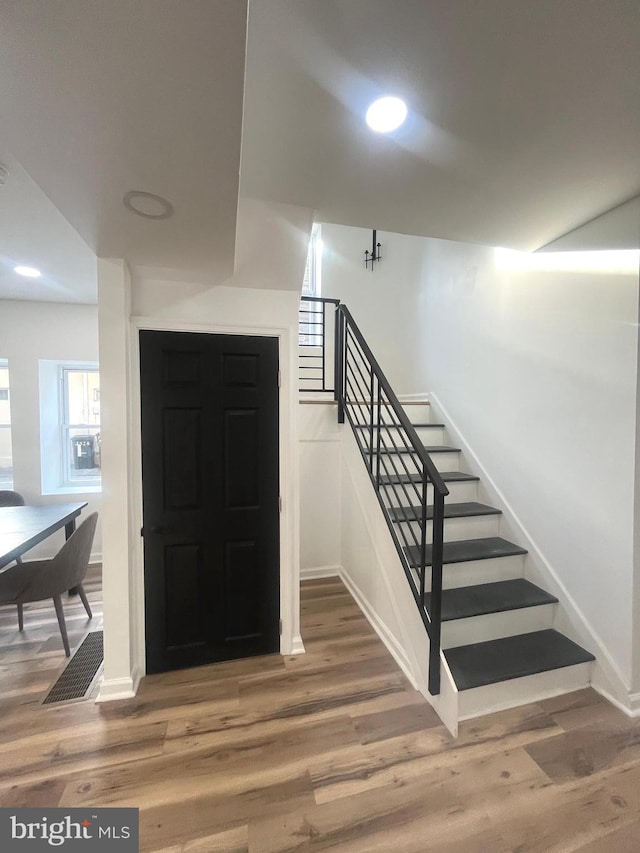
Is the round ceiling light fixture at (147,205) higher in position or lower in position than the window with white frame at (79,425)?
higher

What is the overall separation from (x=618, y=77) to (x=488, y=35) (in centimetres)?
48

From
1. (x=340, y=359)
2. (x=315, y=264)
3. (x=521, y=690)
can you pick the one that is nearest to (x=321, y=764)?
(x=521, y=690)

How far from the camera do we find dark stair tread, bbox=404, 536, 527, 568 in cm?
223

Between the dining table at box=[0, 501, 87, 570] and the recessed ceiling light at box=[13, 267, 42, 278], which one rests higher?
the recessed ceiling light at box=[13, 267, 42, 278]

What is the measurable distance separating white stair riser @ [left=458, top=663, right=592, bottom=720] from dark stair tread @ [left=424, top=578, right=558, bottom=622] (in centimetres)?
33

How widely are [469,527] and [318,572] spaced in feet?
5.05

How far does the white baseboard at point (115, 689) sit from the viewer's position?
6.24ft

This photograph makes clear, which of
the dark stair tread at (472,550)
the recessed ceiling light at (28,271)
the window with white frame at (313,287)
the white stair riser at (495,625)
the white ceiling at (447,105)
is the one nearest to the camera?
the white ceiling at (447,105)

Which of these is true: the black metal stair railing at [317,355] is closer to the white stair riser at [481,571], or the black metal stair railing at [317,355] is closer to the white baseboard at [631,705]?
the white stair riser at [481,571]

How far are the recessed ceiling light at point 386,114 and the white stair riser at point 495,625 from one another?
2.38m

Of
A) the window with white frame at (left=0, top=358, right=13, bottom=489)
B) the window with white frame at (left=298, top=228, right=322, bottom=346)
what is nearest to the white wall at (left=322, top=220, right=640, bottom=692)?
the window with white frame at (left=298, top=228, right=322, bottom=346)

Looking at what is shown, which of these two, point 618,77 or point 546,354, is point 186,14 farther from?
point 546,354

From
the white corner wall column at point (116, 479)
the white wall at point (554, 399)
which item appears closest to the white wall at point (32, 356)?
the white corner wall column at point (116, 479)

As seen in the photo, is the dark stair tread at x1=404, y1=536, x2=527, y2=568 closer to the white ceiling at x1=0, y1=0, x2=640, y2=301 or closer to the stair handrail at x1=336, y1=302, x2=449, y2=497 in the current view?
the stair handrail at x1=336, y1=302, x2=449, y2=497
